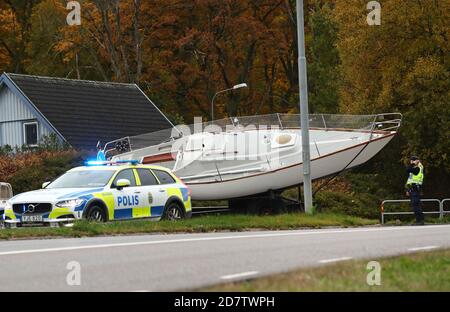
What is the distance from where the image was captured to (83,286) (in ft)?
31.6

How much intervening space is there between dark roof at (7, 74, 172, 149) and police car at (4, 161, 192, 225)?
16798mm

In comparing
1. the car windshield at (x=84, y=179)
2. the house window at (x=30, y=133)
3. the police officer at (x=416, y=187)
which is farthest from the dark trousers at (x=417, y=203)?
the house window at (x=30, y=133)

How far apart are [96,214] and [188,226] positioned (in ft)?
7.09

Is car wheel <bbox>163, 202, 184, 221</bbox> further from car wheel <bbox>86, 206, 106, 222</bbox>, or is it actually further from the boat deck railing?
the boat deck railing

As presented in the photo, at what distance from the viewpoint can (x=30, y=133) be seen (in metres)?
42.5

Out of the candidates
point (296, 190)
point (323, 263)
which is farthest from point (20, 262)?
point (296, 190)

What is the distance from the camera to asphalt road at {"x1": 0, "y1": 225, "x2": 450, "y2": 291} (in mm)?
10062

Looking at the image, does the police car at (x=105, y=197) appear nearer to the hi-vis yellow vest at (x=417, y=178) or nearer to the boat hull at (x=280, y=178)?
the hi-vis yellow vest at (x=417, y=178)

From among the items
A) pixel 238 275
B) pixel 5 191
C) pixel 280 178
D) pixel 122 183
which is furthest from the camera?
pixel 280 178

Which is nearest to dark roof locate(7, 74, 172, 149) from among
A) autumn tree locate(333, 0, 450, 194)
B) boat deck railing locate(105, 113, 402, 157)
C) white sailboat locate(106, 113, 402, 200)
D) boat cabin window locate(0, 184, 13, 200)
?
boat deck railing locate(105, 113, 402, 157)

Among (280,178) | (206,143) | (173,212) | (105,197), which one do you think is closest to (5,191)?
(173,212)

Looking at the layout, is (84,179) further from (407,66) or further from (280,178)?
(407,66)

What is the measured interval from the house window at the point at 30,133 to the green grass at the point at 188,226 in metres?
19.3
